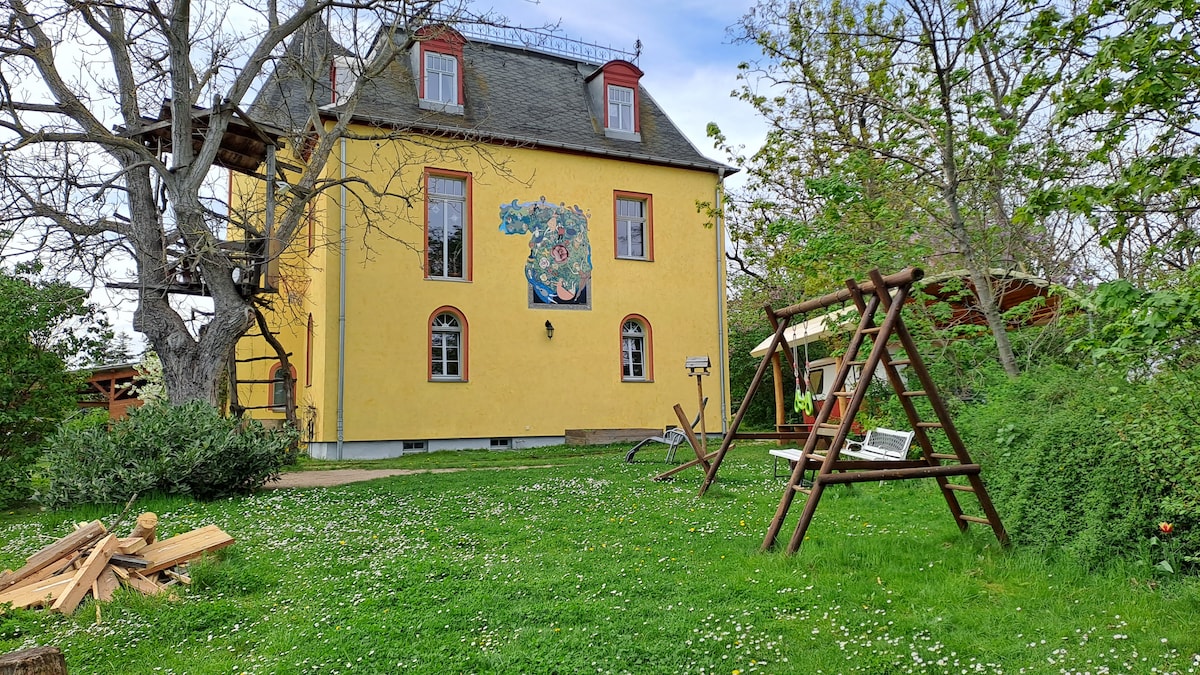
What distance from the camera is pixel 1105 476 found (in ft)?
16.9

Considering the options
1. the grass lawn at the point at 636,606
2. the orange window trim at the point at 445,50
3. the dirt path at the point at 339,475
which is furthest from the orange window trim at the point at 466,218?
the grass lawn at the point at 636,606

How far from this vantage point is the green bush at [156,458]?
9367mm

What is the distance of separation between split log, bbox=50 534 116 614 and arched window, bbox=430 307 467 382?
1228 cm

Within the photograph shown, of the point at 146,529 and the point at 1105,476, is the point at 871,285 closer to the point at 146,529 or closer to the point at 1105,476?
the point at 1105,476

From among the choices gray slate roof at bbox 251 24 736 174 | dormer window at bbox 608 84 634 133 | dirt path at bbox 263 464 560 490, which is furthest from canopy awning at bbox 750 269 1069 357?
dormer window at bbox 608 84 634 133

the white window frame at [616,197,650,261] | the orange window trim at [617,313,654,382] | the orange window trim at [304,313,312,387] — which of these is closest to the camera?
the orange window trim at [304,313,312,387]

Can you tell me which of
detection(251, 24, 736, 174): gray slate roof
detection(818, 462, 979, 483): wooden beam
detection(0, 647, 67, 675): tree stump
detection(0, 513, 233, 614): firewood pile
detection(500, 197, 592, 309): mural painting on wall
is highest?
detection(251, 24, 736, 174): gray slate roof

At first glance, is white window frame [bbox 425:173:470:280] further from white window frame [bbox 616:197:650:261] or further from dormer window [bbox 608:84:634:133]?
dormer window [bbox 608:84:634:133]

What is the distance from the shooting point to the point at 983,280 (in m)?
9.18

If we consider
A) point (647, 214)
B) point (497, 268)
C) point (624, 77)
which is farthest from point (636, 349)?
point (624, 77)

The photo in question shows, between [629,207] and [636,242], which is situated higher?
[629,207]

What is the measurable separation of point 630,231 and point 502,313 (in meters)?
4.31

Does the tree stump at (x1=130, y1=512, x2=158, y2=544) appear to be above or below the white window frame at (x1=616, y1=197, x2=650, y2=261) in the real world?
below

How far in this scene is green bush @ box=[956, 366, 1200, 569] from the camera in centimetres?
476
